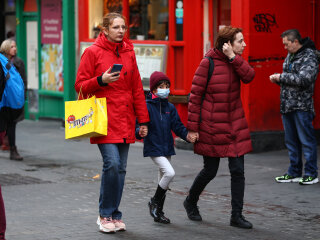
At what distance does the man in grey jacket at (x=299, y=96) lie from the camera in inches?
365

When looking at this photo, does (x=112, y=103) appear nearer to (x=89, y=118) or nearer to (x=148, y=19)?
(x=89, y=118)

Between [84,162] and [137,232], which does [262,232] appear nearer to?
[137,232]

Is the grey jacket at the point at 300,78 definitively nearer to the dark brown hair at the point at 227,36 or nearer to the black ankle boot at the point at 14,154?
the dark brown hair at the point at 227,36

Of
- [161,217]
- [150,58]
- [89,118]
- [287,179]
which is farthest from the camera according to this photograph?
[150,58]

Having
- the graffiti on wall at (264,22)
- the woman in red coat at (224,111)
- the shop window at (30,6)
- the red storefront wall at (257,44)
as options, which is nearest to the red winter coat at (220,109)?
the woman in red coat at (224,111)

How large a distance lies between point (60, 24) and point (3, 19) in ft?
11.2

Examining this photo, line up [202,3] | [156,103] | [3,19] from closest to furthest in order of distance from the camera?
[156,103]
[202,3]
[3,19]

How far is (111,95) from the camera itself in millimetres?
6777

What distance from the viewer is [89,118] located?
6.66 metres

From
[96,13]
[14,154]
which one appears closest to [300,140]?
[14,154]

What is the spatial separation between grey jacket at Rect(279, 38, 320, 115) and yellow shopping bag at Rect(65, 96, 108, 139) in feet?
10.8

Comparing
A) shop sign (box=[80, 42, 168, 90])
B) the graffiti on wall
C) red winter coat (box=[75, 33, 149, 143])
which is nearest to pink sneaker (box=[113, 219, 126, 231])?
red winter coat (box=[75, 33, 149, 143])

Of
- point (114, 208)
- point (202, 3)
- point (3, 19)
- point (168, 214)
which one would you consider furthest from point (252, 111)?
point (3, 19)

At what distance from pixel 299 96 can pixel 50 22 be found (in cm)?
930
